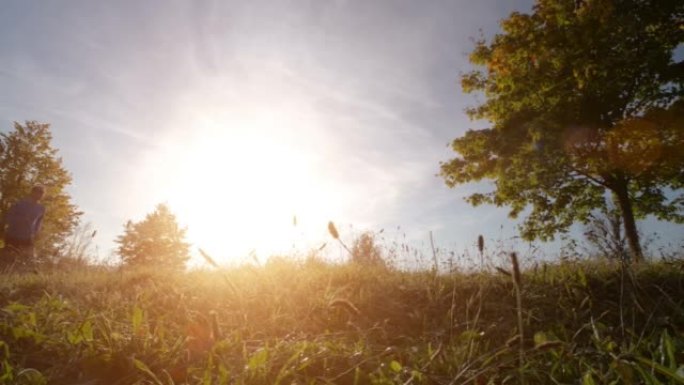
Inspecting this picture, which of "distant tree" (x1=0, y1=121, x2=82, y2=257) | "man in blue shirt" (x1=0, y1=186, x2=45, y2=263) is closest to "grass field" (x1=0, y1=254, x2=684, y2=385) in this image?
"man in blue shirt" (x1=0, y1=186, x2=45, y2=263)

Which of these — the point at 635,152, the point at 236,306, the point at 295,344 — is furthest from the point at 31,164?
the point at 635,152

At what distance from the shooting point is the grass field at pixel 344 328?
2365 millimetres

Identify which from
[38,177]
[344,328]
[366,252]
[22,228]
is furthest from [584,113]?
[38,177]

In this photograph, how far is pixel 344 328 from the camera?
12.7ft

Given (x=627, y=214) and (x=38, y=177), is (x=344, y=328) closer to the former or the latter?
(x=627, y=214)

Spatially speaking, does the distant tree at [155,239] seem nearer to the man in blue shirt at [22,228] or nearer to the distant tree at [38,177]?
the distant tree at [38,177]

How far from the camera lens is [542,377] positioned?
2332 millimetres

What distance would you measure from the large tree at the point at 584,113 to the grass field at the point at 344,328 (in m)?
6.51

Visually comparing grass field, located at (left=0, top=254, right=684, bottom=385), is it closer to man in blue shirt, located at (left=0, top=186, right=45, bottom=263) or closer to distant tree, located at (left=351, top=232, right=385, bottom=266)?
distant tree, located at (left=351, top=232, right=385, bottom=266)

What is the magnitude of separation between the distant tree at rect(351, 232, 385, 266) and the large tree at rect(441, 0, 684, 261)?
5.36 m

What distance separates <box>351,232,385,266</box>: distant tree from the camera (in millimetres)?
6913

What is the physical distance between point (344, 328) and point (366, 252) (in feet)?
13.6

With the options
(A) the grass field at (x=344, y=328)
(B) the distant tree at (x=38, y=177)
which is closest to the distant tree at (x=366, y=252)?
(A) the grass field at (x=344, y=328)

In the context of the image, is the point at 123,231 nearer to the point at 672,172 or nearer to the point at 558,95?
the point at 558,95
